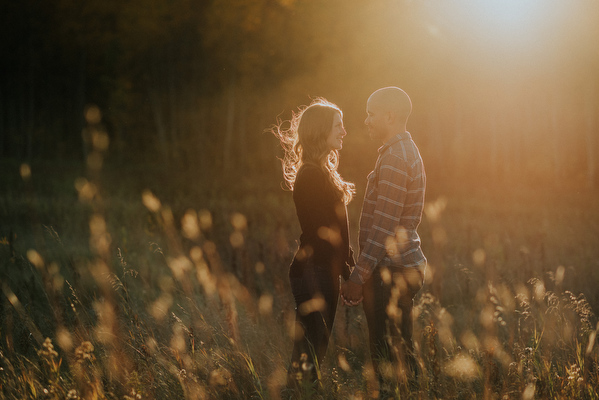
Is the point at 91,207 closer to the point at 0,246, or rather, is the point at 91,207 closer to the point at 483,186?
the point at 0,246

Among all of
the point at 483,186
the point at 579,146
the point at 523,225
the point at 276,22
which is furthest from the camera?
the point at 579,146

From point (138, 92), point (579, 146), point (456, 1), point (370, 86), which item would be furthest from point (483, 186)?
point (138, 92)

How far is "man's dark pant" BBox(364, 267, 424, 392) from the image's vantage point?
301cm

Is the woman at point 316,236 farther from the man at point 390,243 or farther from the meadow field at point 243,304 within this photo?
the meadow field at point 243,304

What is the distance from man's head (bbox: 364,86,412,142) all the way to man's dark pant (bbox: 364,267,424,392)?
0.81 meters

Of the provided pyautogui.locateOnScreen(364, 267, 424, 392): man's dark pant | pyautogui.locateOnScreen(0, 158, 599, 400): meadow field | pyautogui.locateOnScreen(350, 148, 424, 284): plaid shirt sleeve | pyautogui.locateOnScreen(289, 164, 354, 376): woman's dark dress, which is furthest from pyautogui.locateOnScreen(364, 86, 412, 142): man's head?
pyautogui.locateOnScreen(0, 158, 599, 400): meadow field

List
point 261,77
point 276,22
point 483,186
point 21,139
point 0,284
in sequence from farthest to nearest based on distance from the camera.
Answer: point 21,139 < point 261,77 < point 276,22 < point 483,186 < point 0,284

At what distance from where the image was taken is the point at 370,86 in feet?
53.1

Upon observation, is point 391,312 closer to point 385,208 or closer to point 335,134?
point 385,208

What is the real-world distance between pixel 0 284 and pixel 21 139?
26272 millimetres

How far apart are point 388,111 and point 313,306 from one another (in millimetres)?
1199

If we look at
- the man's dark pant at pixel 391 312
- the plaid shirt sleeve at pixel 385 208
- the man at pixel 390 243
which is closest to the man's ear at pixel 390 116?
the man at pixel 390 243

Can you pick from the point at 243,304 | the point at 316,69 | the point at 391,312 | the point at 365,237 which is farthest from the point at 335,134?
the point at 316,69

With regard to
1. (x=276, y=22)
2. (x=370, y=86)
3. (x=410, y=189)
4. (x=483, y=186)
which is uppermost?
(x=276, y=22)
